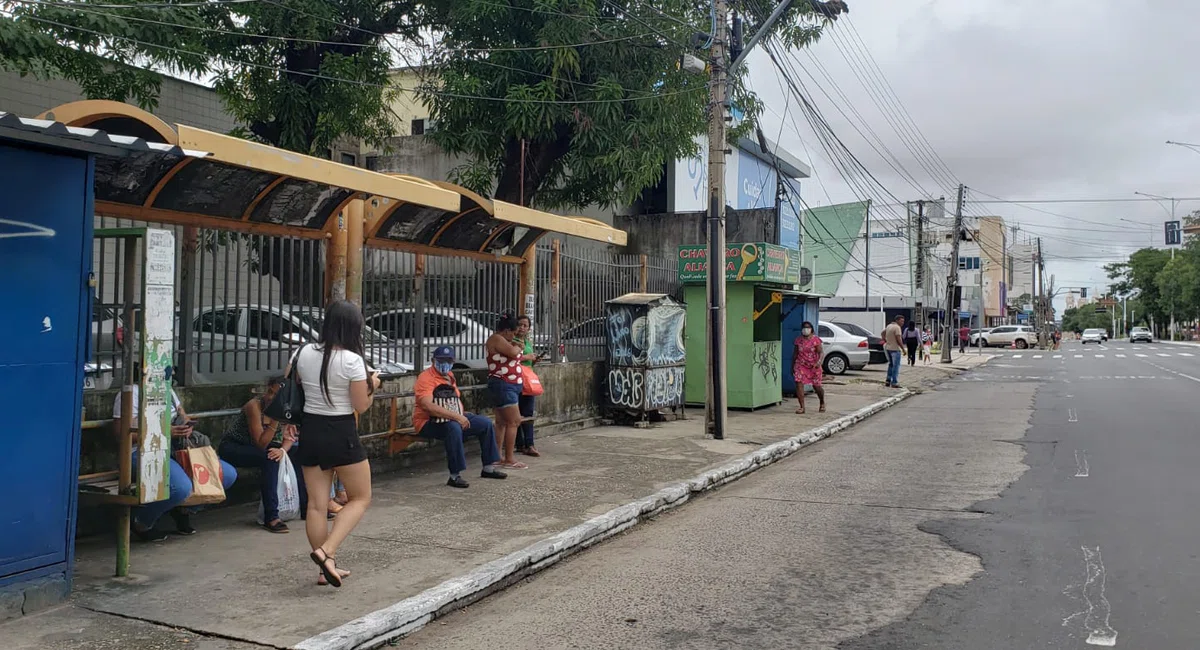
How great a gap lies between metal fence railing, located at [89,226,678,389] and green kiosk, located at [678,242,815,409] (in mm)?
2036

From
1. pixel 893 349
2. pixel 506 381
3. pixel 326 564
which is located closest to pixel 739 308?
pixel 506 381

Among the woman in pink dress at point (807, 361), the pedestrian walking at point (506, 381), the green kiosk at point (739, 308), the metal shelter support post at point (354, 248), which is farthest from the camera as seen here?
the woman in pink dress at point (807, 361)

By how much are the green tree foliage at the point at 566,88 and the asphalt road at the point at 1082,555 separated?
23.9ft

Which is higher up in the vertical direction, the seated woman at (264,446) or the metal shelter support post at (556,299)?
the metal shelter support post at (556,299)

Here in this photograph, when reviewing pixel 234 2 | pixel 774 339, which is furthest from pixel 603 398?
pixel 234 2

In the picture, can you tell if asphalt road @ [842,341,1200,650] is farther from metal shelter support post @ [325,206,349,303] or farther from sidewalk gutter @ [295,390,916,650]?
metal shelter support post @ [325,206,349,303]

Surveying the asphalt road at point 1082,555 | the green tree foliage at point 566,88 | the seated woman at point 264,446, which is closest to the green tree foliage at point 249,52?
the green tree foliage at point 566,88

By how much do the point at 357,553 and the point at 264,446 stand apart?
1.16 m

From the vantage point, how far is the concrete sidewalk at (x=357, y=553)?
4.54 m

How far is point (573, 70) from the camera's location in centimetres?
1392

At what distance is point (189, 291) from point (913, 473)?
7.32m

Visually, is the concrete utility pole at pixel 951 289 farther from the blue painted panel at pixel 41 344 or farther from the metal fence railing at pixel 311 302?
the blue painted panel at pixel 41 344

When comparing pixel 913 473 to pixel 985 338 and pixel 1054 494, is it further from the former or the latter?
pixel 985 338

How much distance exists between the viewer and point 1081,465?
9.86 metres
